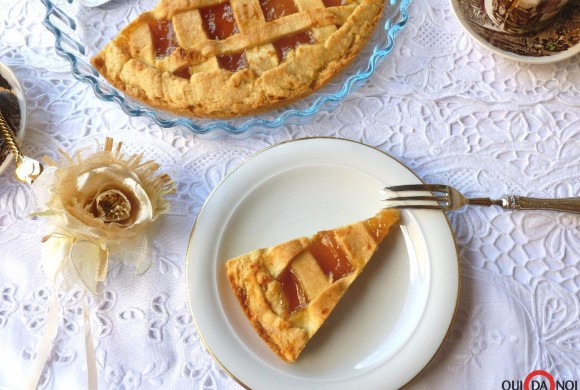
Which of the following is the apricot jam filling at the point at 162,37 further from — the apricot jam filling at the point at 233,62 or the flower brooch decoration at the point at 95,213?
the flower brooch decoration at the point at 95,213

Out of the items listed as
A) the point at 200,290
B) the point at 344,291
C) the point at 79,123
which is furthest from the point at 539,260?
the point at 79,123

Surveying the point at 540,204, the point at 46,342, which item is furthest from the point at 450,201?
the point at 46,342

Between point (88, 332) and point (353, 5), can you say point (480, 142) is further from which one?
point (88, 332)

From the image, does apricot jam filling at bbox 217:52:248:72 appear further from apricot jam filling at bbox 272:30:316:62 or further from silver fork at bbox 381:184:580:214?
silver fork at bbox 381:184:580:214

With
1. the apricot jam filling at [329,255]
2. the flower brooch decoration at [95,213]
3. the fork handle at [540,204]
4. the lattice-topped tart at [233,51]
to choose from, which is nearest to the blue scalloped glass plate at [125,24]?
the lattice-topped tart at [233,51]

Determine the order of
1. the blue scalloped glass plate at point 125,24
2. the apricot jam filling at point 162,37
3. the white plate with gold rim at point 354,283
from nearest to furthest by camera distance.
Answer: the white plate with gold rim at point 354,283 → the blue scalloped glass plate at point 125,24 → the apricot jam filling at point 162,37

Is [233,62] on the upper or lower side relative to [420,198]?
upper

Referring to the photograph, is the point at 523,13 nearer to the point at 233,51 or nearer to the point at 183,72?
the point at 233,51
